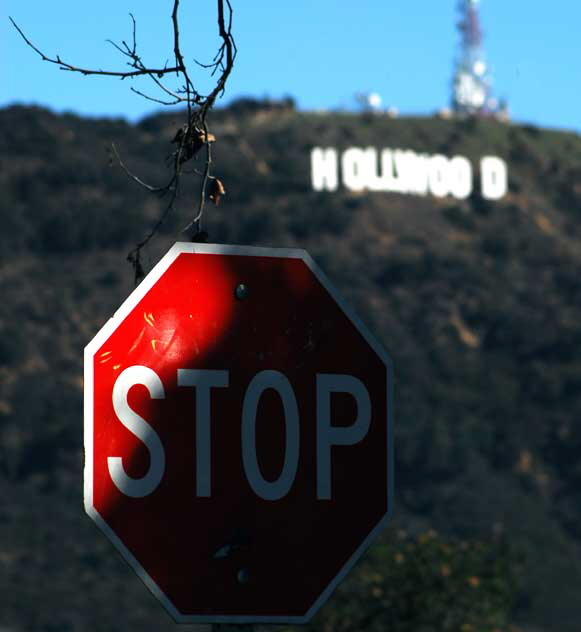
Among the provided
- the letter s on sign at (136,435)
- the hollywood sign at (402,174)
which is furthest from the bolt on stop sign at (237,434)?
the hollywood sign at (402,174)

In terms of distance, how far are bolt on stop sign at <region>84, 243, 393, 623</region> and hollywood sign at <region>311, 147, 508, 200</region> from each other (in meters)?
95.0

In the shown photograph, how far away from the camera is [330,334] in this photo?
4.32 m

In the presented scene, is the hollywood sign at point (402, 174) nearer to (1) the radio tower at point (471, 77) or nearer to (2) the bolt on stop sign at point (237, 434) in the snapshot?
(1) the radio tower at point (471, 77)

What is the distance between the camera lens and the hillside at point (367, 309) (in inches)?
2653

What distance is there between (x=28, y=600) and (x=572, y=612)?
70.1ft

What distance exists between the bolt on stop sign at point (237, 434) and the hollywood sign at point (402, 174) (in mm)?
95036

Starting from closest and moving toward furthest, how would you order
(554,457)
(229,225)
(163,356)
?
1. (163,356)
2. (554,457)
3. (229,225)

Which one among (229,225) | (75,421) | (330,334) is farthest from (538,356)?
(330,334)

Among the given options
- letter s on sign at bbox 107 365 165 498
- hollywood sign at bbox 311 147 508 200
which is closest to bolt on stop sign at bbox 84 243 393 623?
letter s on sign at bbox 107 365 165 498

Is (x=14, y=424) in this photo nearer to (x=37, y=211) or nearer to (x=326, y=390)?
(x=37, y=211)

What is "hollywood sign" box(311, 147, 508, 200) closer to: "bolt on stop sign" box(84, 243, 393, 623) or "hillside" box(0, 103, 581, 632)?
"hillside" box(0, 103, 581, 632)

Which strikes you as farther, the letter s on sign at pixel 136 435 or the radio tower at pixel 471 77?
the radio tower at pixel 471 77

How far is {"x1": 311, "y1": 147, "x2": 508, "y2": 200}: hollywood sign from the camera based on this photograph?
329ft

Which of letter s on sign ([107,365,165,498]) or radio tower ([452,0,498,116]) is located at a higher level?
letter s on sign ([107,365,165,498])
